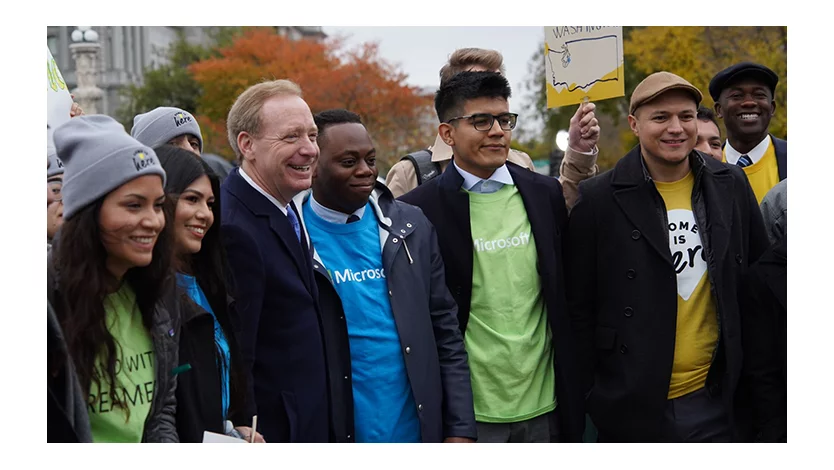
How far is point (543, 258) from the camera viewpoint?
481 centimetres

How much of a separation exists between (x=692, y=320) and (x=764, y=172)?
1.74 meters

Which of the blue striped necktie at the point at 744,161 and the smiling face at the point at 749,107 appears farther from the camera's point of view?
the blue striped necktie at the point at 744,161

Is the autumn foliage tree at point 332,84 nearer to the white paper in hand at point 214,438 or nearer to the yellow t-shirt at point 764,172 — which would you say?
the yellow t-shirt at point 764,172

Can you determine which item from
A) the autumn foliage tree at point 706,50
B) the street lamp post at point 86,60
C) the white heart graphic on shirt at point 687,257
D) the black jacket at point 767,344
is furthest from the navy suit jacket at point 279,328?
the street lamp post at point 86,60

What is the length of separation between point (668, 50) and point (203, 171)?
68.7 feet

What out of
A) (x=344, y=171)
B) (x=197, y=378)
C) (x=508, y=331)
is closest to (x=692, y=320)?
(x=508, y=331)

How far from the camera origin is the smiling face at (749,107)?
19.8 feet

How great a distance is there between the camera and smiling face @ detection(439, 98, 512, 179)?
4.93 metres

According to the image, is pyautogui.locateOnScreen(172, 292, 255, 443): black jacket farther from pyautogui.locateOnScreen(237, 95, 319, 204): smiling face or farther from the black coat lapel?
the black coat lapel

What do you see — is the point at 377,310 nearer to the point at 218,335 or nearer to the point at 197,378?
the point at 218,335

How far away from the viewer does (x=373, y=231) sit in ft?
15.2

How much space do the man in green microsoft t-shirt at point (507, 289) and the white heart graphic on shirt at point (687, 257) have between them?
0.57 meters

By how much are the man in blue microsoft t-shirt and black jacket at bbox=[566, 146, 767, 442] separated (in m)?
0.73

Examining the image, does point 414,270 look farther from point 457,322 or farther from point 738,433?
point 738,433
